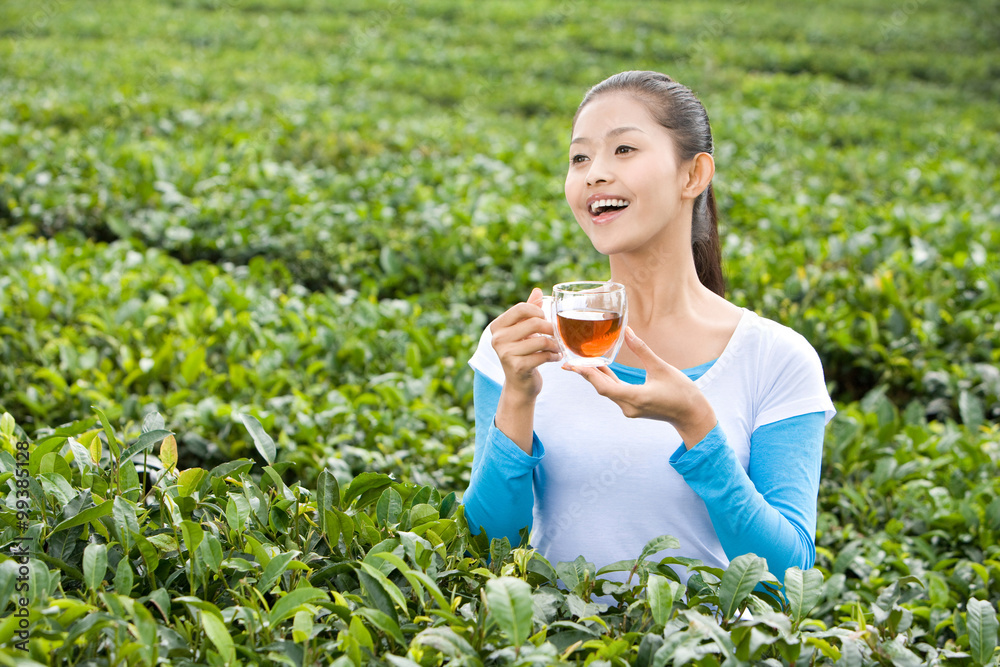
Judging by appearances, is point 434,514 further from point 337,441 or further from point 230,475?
point 337,441

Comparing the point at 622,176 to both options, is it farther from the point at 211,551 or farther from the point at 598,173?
the point at 211,551

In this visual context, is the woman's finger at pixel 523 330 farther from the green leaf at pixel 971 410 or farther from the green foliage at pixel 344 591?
the green leaf at pixel 971 410

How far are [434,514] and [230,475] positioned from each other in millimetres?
487

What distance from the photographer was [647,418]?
166 centimetres

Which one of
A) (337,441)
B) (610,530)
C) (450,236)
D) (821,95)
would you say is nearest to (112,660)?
(610,530)

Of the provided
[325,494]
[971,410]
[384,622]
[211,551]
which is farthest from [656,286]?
[971,410]

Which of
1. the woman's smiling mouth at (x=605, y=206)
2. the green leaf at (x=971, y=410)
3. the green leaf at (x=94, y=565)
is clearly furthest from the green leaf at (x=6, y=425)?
the green leaf at (x=971, y=410)

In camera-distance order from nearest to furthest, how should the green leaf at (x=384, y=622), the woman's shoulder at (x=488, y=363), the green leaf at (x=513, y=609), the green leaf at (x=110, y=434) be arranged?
the green leaf at (x=513, y=609), the green leaf at (x=384, y=622), the green leaf at (x=110, y=434), the woman's shoulder at (x=488, y=363)

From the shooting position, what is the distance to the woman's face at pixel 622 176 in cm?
180

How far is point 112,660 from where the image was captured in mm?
1271

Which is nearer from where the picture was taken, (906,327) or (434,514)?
(434,514)

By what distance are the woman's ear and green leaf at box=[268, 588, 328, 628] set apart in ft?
3.88

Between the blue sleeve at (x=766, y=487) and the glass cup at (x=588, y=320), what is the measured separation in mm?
259

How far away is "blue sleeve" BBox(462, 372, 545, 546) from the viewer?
1.72 m
